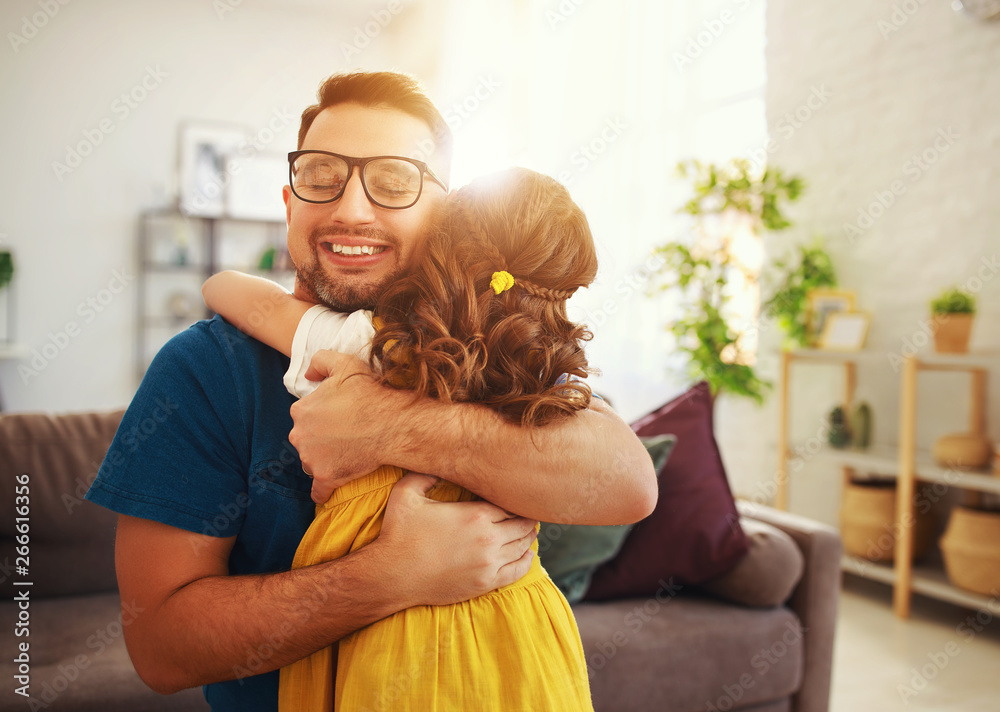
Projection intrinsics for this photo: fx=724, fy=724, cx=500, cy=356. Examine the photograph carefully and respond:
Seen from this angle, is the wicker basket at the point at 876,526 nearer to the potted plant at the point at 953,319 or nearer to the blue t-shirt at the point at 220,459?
the potted plant at the point at 953,319

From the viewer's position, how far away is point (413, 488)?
88cm

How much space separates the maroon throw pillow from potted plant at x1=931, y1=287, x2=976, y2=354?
1.75m

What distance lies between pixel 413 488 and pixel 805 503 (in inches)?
149

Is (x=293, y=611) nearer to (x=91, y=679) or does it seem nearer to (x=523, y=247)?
(x=523, y=247)

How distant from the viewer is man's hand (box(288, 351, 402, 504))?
872 millimetres

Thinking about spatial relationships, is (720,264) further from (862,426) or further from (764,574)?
(764,574)

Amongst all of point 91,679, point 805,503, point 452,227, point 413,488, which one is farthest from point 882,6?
point 91,679

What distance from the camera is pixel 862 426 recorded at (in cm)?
353

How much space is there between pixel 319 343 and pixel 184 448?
0.22 meters

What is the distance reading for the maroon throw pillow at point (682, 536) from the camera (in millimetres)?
1826

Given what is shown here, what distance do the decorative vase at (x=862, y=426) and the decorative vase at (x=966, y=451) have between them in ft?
1.71

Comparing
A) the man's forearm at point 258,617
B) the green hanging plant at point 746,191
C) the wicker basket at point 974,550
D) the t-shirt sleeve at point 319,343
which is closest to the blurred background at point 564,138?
the green hanging plant at point 746,191

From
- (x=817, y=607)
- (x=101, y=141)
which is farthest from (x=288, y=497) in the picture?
(x=101, y=141)

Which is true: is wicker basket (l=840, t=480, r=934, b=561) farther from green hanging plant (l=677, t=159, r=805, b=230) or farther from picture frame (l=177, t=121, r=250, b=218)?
picture frame (l=177, t=121, r=250, b=218)
